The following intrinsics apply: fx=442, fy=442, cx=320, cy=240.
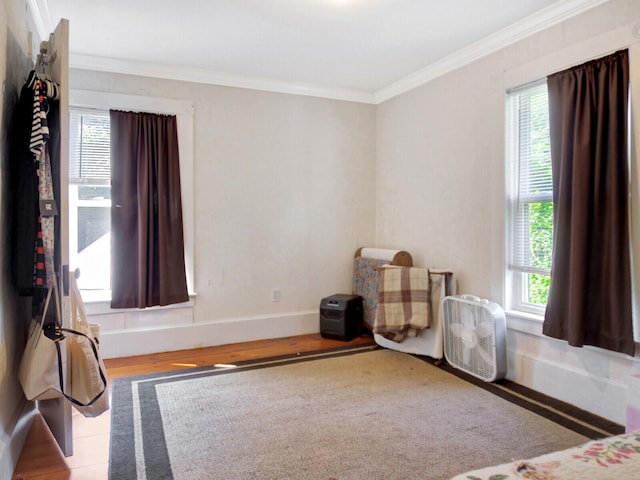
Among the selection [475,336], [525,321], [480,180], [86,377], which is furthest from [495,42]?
[86,377]

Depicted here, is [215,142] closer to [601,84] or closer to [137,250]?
[137,250]

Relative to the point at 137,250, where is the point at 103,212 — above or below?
above

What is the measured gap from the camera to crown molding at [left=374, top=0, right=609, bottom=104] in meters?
2.60

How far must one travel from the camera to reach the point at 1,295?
1.91 m

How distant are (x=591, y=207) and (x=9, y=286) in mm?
3024

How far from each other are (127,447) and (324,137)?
314cm

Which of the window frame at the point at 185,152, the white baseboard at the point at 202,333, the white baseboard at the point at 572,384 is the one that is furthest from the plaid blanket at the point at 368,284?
the window frame at the point at 185,152

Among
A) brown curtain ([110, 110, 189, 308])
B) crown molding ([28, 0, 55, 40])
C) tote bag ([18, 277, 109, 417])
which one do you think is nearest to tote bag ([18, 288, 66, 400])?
A: tote bag ([18, 277, 109, 417])

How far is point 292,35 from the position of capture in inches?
122

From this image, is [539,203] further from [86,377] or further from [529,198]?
[86,377]

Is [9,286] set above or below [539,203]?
below

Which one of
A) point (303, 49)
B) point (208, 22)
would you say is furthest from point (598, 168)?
point (208, 22)

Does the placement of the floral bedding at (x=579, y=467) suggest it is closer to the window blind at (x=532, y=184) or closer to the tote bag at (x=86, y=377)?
the tote bag at (x=86, y=377)

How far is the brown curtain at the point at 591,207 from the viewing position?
2309 mm
